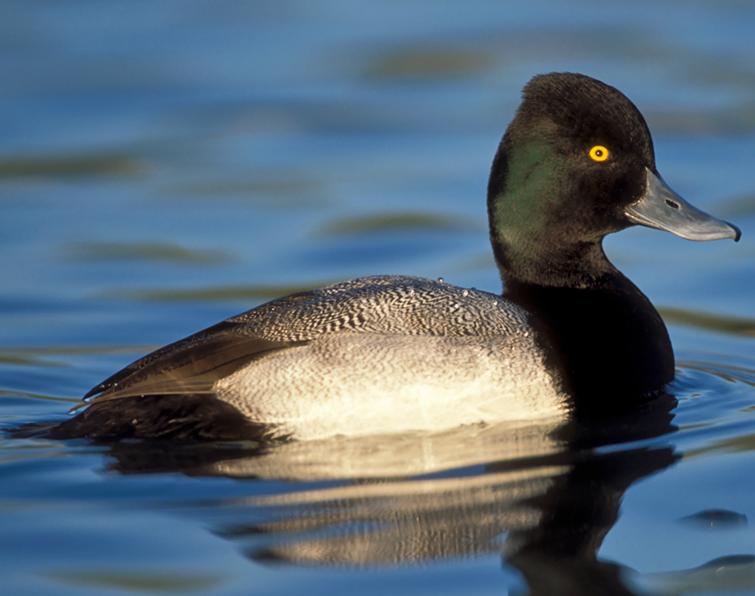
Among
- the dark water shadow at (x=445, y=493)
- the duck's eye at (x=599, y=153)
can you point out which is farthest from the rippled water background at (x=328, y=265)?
the duck's eye at (x=599, y=153)

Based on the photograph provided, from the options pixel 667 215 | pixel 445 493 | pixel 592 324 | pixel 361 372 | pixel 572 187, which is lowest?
pixel 445 493

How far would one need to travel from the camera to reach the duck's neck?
22.1 ft

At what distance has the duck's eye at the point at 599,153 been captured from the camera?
23.6ft

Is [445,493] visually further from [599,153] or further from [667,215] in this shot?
[667,215]

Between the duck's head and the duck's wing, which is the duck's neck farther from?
the duck's wing

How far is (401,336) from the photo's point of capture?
21.3 ft

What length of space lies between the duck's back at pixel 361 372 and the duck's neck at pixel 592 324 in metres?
0.18

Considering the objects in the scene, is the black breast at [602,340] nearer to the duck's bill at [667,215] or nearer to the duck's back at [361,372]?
the duck's back at [361,372]

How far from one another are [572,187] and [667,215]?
493 millimetres

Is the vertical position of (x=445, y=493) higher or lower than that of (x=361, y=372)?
lower

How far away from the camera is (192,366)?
646 centimetres

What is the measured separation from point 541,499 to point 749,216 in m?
4.88

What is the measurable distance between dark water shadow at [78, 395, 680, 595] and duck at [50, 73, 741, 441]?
96 millimetres

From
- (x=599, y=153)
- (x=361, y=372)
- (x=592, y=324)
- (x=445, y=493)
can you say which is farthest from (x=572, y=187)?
(x=445, y=493)
